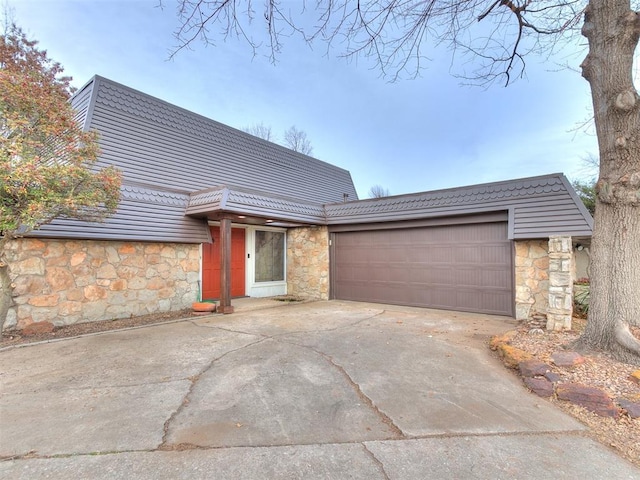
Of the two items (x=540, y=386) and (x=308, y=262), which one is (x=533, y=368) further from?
(x=308, y=262)

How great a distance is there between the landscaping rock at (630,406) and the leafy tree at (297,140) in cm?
2611

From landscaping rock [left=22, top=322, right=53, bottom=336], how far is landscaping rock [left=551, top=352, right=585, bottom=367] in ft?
25.4

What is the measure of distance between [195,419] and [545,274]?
22.3ft

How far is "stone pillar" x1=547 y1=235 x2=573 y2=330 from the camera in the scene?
5414 millimetres

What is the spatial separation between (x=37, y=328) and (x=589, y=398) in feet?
25.7

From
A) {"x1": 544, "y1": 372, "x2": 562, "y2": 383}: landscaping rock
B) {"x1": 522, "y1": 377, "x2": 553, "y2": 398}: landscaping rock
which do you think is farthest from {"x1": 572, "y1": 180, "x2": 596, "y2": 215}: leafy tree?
{"x1": 522, "y1": 377, "x2": 553, "y2": 398}: landscaping rock

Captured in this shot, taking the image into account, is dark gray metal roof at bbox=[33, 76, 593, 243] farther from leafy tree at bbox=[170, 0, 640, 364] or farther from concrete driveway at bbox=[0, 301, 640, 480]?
concrete driveway at bbox=[0, 301, 640, 480]

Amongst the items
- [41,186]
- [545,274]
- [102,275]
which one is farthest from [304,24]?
[545,274]

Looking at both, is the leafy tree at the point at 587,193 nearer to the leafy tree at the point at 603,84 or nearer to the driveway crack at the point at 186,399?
the leafy tree at the point at 603,84

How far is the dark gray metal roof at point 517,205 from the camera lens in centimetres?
584

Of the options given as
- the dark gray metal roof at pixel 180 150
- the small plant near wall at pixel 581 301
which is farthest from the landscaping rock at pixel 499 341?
the dark gray metal roof at pixel 180 150

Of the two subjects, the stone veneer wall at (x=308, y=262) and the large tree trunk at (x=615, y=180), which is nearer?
the large tree trunk at (x=615, y=180)

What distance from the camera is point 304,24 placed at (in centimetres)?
407

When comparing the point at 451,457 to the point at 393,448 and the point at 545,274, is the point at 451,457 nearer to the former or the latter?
the point at 393,448
